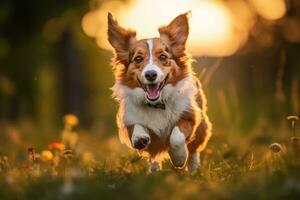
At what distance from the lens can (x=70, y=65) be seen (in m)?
20.6

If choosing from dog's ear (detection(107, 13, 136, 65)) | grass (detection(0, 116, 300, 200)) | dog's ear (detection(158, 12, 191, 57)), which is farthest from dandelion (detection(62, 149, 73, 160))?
dog's ear (detection(158, 12, 191, 57))

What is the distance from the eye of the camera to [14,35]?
17.8 meters

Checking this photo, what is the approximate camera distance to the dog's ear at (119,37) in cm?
801

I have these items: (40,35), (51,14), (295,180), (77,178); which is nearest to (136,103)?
(77,178)

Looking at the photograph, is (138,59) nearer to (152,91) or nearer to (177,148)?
(152,91)

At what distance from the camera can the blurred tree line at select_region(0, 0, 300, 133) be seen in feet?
55.5

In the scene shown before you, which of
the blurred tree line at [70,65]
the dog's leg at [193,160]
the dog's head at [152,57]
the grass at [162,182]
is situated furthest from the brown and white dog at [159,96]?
the blurred tree line at [70,65]

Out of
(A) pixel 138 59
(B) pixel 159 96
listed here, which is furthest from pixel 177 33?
(B) pixel 159 96

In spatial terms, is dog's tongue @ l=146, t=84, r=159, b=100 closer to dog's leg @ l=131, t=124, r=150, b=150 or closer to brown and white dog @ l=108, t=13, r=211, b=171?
brown and white dog @ l=108, t=13, r=211, b=171

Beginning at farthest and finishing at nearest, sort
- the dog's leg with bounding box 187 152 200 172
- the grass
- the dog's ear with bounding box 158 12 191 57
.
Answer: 1. the dog's leg with bounding box 187 152 200 172
2. the dog's ear with bounding box 158 12 191 57
3. the grass

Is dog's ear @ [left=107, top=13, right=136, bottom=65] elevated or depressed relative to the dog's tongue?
elevated

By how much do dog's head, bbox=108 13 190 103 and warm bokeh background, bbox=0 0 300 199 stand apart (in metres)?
0.43

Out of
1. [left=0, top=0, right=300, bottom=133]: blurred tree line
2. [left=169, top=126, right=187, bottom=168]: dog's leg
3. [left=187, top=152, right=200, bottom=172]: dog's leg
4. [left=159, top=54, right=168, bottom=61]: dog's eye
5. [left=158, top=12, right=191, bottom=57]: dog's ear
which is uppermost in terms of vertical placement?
[left=0, top=0, right=300, bottom=133]: blurred tree line

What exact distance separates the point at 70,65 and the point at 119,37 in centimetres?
1272
